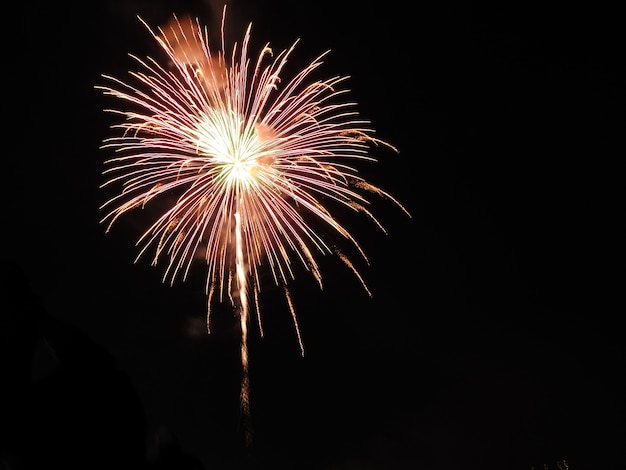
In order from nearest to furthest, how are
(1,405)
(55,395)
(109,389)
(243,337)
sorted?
(1,405) → (55,395) → (109,389) → (243,337)

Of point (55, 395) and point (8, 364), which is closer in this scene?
point (8, 364)

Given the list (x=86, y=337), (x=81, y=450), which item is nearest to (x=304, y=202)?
(x=86, y=337)

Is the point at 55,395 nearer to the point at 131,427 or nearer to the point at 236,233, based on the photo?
the point at 131,427

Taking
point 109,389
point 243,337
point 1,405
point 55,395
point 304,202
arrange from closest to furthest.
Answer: point 1,405
point 55,395
point 109,389
point 243,337
point 304,202

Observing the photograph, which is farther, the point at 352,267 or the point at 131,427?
the point at 352,267

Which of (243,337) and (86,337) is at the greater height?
(243,337)

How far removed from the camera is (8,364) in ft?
36.7

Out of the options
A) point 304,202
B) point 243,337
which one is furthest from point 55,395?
point 304,202

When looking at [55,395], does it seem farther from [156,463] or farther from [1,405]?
[156,463]

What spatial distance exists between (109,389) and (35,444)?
6.28ft

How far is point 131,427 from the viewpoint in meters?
13.0

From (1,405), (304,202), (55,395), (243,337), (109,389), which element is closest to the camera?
(1,405)

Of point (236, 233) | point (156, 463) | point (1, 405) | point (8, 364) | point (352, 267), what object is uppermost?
point (236, 233)

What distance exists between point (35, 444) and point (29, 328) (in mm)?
1985
